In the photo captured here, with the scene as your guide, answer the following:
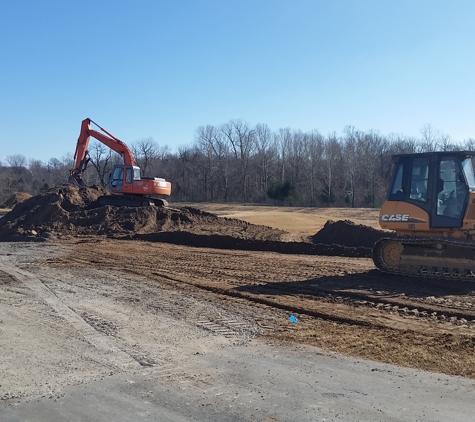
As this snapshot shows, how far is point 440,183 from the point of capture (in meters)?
12.3

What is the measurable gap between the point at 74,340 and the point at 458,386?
4827 mm

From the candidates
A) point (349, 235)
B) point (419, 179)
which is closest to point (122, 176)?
point (349, 235)

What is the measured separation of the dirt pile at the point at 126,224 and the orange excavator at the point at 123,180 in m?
1.16

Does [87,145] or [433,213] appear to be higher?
[87,145]

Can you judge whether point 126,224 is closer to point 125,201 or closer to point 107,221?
point 107,221

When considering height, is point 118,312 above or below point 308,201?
below

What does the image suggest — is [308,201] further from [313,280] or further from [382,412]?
[382,412]

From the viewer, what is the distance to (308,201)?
5894 cm

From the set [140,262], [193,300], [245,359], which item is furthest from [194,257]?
[245,359]

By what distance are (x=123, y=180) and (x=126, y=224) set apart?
4.09 meters

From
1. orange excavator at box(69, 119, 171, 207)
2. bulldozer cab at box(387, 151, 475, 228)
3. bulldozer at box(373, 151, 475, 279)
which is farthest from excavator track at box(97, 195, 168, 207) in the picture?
bulldozer cab at box(387, 151, 475, 228)

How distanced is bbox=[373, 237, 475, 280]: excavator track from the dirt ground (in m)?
0.29

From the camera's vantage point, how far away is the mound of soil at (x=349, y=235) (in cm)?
1969

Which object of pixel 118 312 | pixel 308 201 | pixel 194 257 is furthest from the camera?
pixel 308 201
